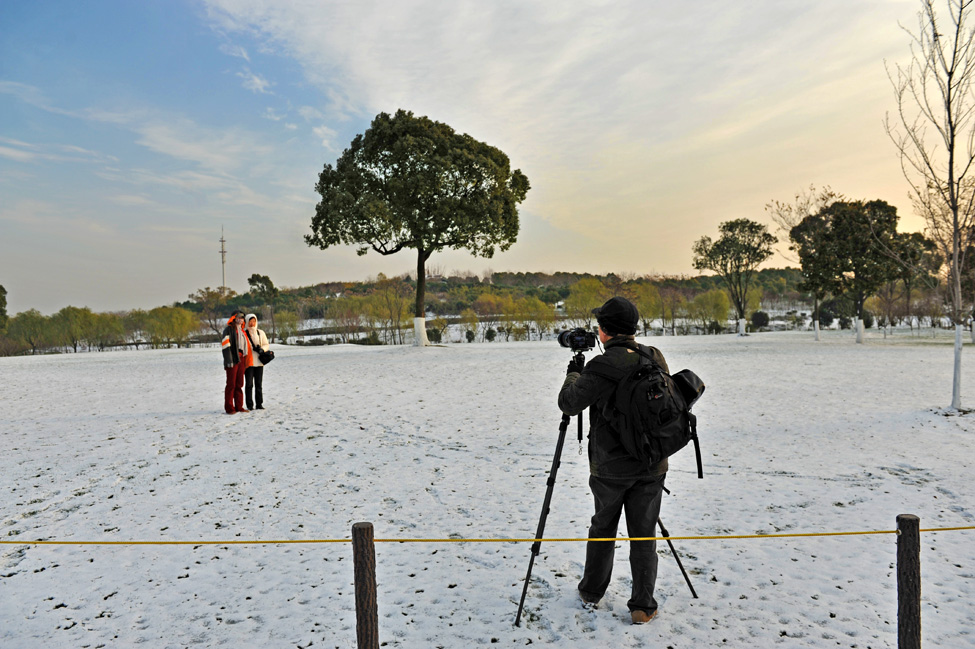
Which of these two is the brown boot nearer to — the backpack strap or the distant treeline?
the backpack strap

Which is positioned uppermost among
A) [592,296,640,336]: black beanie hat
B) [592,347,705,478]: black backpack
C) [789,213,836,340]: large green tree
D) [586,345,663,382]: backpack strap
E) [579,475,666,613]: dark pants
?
[789,213,836,340]: large green tree

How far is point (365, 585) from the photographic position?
253 cm

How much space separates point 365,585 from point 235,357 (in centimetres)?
819

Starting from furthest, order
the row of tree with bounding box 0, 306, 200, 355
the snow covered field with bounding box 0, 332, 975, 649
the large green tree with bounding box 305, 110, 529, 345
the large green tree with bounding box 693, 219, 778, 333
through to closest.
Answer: the row of tree with bounding box 0, 306, 200, 355 < the large green tree with bounding box 693, 219, 778, 333 < the large green tree with bounding box 305, 110, 529, 345 < the snow covered field with bounding box 0, 332, 975, 649

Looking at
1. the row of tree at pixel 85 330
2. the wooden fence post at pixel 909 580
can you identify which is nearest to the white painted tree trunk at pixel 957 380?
the wooden fence post at pixel 909 580

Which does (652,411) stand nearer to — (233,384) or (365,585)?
(365,585)

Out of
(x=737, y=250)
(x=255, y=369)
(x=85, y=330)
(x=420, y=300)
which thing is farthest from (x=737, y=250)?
(x=85, y=330)

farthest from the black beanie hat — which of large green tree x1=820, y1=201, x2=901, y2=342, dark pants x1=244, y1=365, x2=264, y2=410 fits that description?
large green tree x1=820, y1=201, x2=901, y2=342

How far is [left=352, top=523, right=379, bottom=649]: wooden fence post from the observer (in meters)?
2.49

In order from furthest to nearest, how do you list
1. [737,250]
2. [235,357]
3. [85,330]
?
1. [85,330]
2. [737,250]
3. [235,357]

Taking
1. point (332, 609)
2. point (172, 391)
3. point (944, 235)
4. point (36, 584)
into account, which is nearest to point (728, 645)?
point (332, 609)

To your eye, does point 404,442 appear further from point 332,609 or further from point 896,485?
point 896,485

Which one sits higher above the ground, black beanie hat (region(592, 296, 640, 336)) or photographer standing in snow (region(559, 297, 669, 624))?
black beanie hat (region(592, 296, 640, 336))

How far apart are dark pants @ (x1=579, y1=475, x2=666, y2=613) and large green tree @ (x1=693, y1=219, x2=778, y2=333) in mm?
38526
